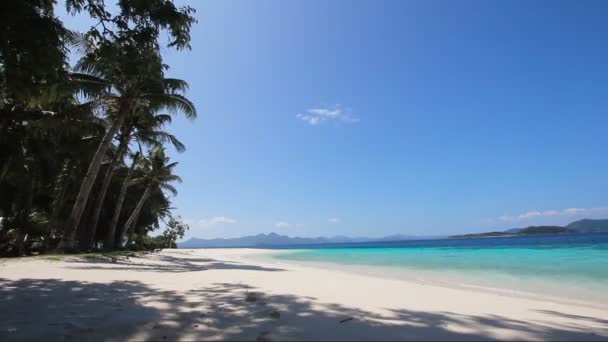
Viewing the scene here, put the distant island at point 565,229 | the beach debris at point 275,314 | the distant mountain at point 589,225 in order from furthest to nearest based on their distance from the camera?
the distant mountain at point 589,225 → the distant island at point 565,229 → the beach debris at point 275,314

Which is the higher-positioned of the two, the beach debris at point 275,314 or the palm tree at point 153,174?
the palm tree at point 153,174

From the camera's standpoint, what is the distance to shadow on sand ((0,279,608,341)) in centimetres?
270

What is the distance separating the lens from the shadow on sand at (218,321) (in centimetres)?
270

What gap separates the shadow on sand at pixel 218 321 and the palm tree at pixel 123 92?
11.6 feet

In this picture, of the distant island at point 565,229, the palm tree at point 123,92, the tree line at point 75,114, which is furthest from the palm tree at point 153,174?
the distant island at point 565,229

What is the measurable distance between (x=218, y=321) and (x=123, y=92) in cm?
1304

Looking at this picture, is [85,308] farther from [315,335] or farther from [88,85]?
[88,85]

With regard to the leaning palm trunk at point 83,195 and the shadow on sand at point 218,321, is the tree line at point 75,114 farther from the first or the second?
the shadow on sand at point 218,321

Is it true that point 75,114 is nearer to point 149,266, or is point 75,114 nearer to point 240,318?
point 149,266

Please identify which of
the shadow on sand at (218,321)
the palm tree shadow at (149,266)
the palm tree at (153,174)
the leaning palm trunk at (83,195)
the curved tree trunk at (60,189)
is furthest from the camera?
the palm tree at (153,174)

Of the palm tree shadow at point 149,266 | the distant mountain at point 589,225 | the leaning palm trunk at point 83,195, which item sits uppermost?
the distant mountain at point 589,225

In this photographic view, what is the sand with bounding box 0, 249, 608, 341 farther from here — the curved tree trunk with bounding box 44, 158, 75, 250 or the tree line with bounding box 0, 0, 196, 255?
the curved tree trunk with bounding box 44, 158, 75, 250

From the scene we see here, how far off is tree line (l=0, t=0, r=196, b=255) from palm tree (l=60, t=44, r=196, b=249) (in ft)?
0.08

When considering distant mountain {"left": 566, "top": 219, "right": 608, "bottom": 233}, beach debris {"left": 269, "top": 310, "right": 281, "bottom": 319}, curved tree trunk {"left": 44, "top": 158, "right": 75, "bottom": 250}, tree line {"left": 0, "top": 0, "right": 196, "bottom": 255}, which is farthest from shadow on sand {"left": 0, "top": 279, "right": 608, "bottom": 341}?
distant mountain {"left": 566, "top": 219, "right": 608, "bottom": 233}
